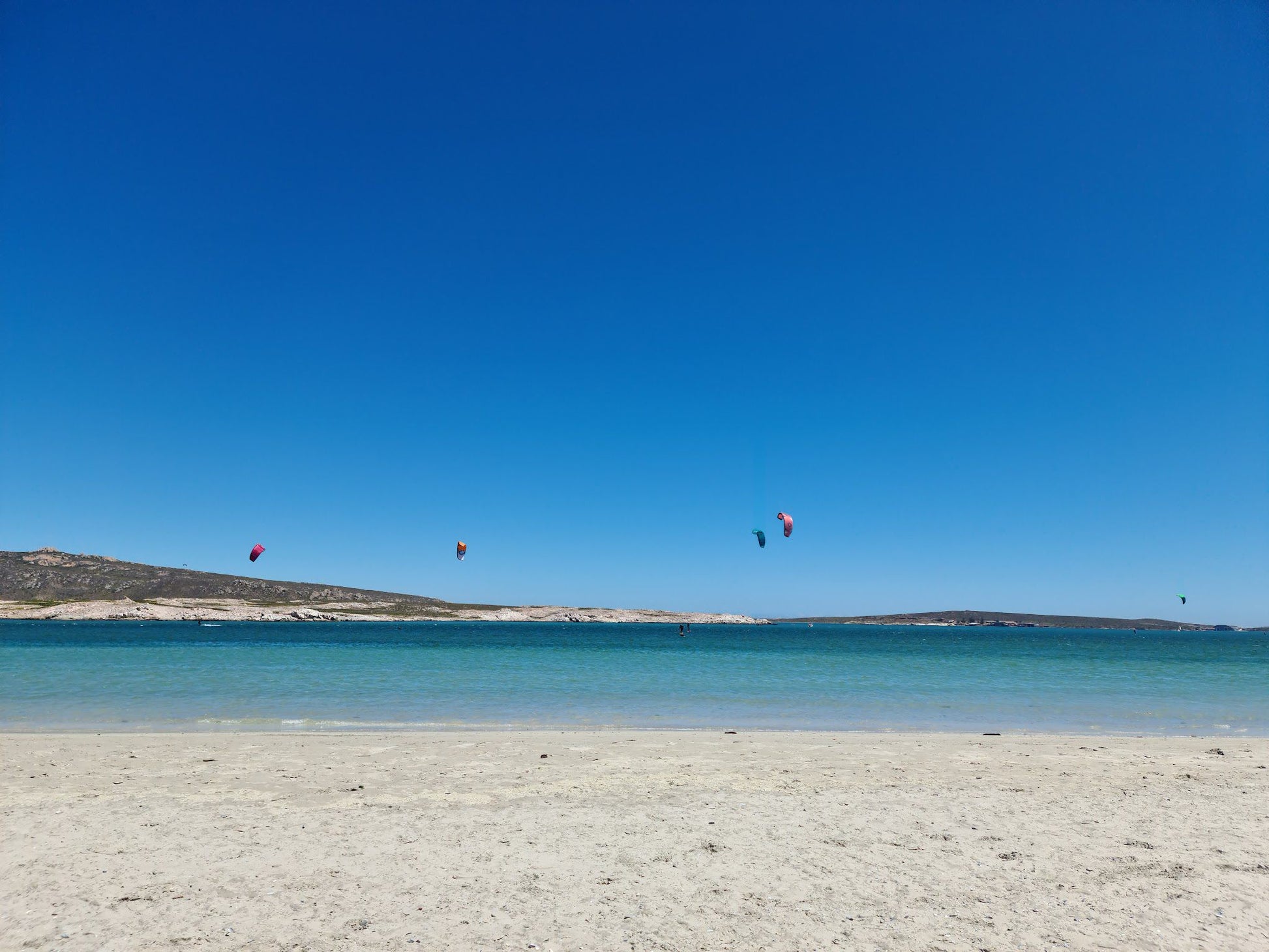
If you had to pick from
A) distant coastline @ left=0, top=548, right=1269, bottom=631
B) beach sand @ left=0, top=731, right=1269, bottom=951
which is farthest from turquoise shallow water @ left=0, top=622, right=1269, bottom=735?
distant coastline @ left=0, top=548, right=1269, bottom=631

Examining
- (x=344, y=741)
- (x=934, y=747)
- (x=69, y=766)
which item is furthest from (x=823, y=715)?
(x=69, y=766)

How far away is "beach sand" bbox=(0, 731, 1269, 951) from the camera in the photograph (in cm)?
490

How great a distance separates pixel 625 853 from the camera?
21.2ft

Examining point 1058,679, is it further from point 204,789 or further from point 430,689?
point 204,789

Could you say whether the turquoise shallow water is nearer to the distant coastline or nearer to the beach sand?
the beach sand

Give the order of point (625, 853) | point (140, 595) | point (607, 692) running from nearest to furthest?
point (625, 853)
point (607, 692)
point (140, 595)

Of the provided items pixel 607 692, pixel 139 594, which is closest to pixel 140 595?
pixel 139 594

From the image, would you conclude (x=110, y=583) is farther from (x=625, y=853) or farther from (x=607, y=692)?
(x=625, y=853)

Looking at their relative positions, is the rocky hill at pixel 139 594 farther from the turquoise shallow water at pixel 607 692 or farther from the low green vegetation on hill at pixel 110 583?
the turquoise shallow water at pixel 607 692

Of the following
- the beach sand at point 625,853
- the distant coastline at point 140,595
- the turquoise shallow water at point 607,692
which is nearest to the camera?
the beach sand at point 625,853

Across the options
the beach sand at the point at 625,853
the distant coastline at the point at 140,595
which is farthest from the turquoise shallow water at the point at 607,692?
the distant coastline at the point at 140,595

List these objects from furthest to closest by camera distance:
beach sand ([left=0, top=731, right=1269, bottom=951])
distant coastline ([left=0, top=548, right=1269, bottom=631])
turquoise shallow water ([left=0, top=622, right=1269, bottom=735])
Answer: distant coastline ([left=0, top=548, right=1269, bottom=631]) < turquoise shallow water ([left=0, top=622, right=1269, bottom=735]) < beach sand ([left=0, top=731, right=1269, bottom=951])

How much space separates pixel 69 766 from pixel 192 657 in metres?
34.2

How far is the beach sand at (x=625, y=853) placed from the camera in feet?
16.1
